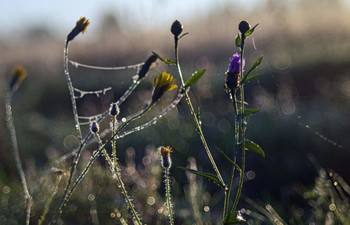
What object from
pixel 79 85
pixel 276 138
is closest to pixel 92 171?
pixel 276 138

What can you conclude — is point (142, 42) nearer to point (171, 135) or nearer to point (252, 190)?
point (171, 135)

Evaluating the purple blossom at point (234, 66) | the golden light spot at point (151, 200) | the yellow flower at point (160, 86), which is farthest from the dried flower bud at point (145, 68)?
the golden light spot at point (151, 200)

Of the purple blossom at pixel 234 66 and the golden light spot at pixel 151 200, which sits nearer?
the purple blossom at pixel 234 66

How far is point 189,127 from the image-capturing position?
3424mm

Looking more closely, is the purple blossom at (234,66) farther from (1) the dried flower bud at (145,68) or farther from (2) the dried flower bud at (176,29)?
(1) the dried flower bud at (145,68)

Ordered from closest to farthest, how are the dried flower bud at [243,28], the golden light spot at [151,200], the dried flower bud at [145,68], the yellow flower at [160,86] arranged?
the dried flower bud at [243,28]
the yellow flower at [160,86]
the dried flower bud at [145,68]
the golden light spot at [151,200]

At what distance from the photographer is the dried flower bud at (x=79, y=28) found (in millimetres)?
1254

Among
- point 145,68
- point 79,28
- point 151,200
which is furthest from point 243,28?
point 151,200

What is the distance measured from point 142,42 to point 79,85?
340 centimetres

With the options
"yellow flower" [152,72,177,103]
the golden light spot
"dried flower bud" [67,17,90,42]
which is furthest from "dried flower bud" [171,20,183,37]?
the golden light spot

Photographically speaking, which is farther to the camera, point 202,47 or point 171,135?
point 202,47

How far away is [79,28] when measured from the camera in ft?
4.16

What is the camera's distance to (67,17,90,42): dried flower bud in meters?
1.25

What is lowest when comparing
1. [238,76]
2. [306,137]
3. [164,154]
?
[306,137]
